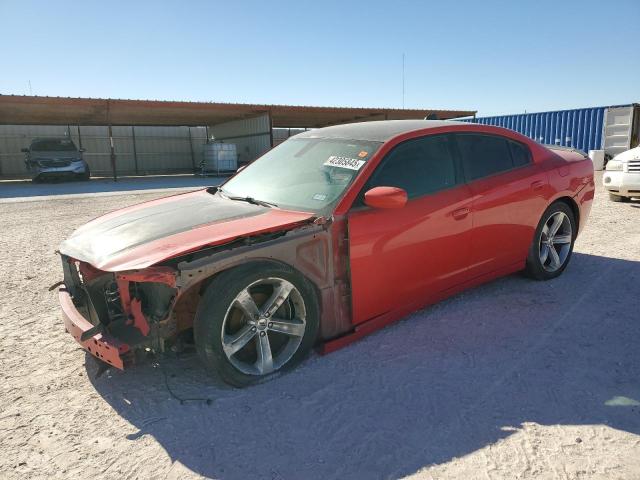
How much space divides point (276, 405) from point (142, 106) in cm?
2078

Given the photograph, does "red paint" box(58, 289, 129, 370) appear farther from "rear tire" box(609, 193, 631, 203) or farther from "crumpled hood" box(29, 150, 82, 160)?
"crumpled hood" box(29, 150, 82, 160)

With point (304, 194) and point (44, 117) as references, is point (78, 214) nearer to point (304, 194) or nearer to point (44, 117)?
point (304, 194)

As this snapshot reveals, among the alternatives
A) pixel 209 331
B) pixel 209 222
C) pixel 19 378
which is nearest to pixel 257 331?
pixel 209 331

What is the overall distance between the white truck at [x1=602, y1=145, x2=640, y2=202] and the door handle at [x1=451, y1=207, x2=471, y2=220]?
6852 mm

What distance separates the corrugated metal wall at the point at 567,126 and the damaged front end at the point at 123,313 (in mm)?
21155

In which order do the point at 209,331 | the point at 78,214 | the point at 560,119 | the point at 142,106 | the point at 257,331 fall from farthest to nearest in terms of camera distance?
1. the point at 560,119
2. the point at 142,106
3. the point at 78,214
4. the point at 257,331
5. the point at 209,331

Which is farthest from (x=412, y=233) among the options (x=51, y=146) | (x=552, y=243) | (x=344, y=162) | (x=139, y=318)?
(x=51, y=146)

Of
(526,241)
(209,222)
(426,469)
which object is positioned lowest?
(426,469)

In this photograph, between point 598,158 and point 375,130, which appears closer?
point 375,130

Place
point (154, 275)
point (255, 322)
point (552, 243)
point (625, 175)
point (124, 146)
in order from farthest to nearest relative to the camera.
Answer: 1. point (124, 146)
2. point (625, 175)
3. point (552, 243)
4. point (255, 322)
5. point (154, 275)

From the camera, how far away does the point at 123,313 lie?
2637 mm

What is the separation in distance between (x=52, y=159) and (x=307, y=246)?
1975cm

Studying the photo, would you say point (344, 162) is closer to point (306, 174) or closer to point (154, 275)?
point (306, 174)

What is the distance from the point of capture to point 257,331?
2768 millimetres
